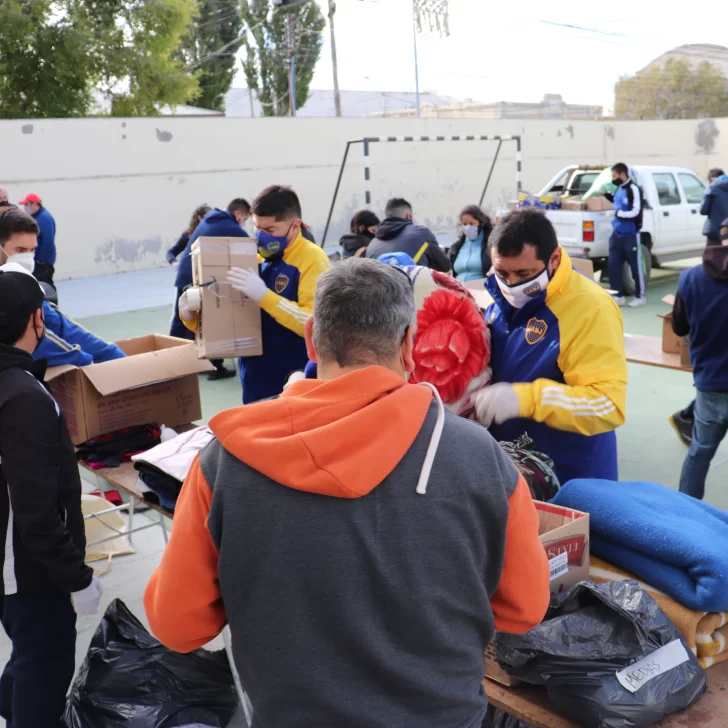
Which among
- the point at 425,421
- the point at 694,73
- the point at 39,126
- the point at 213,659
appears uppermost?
the point at 694,73

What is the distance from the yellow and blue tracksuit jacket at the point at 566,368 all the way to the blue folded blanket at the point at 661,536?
0.43 meters

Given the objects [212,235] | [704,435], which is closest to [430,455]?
[704,435]

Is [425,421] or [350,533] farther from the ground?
[425,421]

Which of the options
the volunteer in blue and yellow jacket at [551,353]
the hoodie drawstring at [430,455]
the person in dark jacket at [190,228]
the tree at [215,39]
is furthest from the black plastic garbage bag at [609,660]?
the tree at [215,39]

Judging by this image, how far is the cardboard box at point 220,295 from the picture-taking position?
3900 millimetres

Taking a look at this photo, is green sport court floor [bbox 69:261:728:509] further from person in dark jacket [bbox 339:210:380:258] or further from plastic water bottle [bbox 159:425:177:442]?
plastic water bottle [bbox 159:425:177:442]

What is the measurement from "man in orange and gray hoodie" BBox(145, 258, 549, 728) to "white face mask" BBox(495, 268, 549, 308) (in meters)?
1.42

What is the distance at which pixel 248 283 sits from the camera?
3.87m

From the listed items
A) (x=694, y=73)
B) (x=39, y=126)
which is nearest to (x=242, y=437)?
(x=39, y=126)

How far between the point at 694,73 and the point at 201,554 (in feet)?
188

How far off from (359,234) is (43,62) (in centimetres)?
1743

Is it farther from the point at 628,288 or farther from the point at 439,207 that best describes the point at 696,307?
the point at 439,207

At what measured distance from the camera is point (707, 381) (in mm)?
4090

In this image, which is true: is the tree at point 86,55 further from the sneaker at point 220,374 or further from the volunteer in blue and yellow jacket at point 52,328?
the volunteer in blue and yellow jacket at point 52,328
